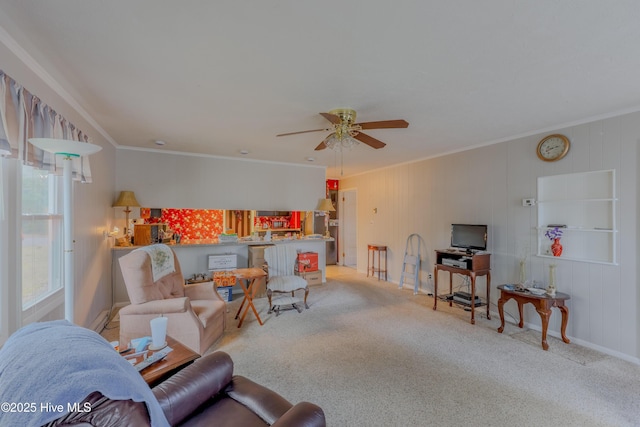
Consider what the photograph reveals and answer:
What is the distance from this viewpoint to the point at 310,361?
8.93 feet

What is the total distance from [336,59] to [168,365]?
2.28 m

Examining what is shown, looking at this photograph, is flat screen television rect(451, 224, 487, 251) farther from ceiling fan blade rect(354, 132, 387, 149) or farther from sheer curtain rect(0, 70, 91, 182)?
sheer curtain rect(0, 70, 91, 182)

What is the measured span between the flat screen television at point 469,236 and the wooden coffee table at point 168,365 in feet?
12.7

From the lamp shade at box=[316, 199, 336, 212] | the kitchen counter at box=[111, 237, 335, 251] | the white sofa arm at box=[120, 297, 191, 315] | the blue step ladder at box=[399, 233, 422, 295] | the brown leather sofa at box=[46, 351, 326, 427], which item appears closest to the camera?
the brown leather sofa at box=[46, 351, 326, 427]

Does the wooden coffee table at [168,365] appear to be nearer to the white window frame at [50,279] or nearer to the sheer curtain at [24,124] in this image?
the white window frame at [50,279]

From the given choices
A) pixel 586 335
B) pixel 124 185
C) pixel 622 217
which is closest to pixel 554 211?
pixel 622 217

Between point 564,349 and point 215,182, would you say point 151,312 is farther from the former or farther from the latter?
point 564,349

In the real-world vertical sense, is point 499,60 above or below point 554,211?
above

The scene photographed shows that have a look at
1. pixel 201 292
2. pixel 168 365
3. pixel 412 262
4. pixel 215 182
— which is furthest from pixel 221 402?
pixel 412 262

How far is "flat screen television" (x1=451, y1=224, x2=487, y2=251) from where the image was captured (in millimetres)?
4008

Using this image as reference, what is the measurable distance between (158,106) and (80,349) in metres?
2.59

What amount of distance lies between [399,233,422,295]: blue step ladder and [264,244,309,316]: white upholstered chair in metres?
2.12

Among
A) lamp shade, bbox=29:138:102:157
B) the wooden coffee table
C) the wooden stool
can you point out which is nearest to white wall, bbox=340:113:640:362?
the wooden stool

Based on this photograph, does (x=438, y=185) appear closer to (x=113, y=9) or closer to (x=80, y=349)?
(x=113, y=9)
